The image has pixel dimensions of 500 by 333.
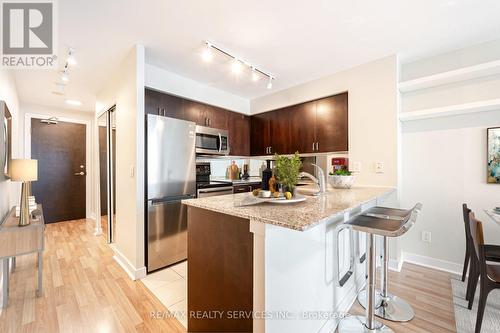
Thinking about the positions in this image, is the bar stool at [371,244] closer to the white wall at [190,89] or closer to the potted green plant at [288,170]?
the potted green plant at [288,170]

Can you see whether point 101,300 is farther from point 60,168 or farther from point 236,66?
point 60,168

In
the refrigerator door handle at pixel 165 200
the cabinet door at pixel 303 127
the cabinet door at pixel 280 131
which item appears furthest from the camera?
the cabinet door at pixel 280 131

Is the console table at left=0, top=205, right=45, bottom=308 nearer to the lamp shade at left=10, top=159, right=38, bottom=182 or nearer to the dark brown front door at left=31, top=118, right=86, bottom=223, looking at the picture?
the lamp shade at left=10, top=159, right=38, bottom=182

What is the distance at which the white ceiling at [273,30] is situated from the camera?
1.72m

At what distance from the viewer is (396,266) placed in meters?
2.48

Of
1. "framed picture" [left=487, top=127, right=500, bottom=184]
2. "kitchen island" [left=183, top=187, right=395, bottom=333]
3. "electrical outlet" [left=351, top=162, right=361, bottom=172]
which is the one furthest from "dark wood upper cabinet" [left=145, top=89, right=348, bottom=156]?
"kitchen island" [left=183, top=187, right=395, bottom=333]

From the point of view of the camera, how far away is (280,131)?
12.0 ft

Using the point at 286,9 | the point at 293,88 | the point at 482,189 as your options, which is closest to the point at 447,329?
the point at 482,189

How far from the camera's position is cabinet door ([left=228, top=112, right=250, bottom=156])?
12.3 feet

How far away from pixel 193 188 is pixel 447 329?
8.75 ft

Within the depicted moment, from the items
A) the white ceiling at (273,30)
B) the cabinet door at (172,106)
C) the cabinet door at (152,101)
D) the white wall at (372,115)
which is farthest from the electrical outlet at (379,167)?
the cabinet door at (152,101)

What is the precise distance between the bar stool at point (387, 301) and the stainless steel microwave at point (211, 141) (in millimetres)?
2210

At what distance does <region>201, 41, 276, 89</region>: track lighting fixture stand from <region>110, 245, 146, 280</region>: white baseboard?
2.43m

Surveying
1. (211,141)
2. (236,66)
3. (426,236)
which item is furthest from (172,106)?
(426,236)
